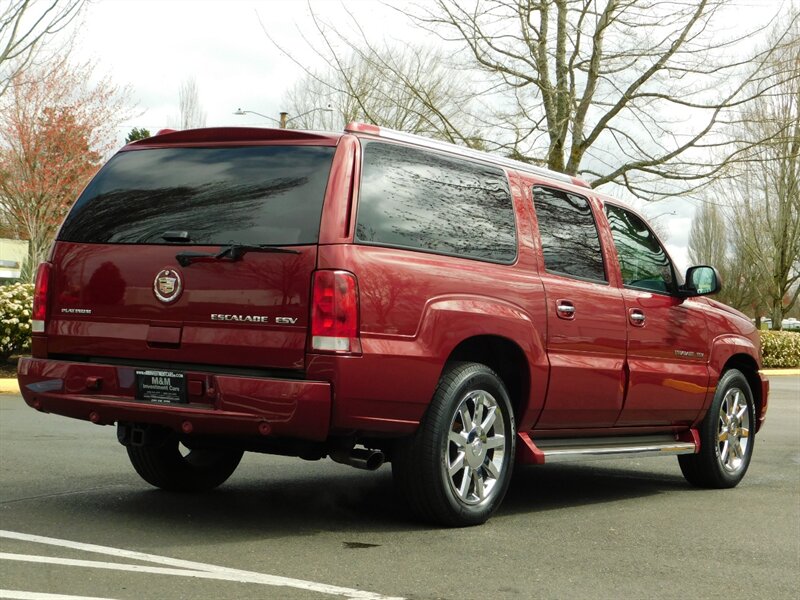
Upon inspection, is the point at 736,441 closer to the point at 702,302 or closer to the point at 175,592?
the point at 702,302

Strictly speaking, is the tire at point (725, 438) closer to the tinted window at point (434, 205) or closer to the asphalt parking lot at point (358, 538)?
the asphalt parking lot at point (358, 538)

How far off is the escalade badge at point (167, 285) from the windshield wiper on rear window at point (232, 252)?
90 mm

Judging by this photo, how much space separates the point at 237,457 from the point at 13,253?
49.7m

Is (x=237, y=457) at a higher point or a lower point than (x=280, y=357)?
lower

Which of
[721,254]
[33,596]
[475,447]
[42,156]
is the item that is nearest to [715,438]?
[475,447]

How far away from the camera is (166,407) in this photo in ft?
18.7

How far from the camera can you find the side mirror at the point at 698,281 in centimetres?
804

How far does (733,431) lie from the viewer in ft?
28.6

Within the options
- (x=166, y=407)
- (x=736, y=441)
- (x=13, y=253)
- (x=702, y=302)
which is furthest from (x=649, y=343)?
(x=13, y=253)

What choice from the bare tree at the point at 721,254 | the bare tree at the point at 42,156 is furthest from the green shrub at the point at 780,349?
the bare tree at the point at 721,254

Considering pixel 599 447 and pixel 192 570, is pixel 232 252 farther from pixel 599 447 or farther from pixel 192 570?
pixel 599 447

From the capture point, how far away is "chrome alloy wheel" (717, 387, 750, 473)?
855cm

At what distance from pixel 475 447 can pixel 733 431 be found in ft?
10.6

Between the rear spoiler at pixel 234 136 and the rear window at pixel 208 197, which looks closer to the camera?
the rear window at pixel 208 197
